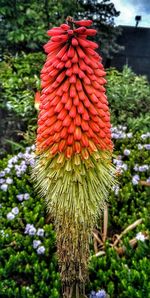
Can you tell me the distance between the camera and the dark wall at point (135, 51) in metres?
10.7

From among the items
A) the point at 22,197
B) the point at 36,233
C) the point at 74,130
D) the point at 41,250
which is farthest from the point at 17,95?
the point at 74,130

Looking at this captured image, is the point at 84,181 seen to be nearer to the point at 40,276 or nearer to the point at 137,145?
the point at 40,276

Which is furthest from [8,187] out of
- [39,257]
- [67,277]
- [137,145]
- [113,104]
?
[113,104]

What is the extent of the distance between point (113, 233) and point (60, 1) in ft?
16.7

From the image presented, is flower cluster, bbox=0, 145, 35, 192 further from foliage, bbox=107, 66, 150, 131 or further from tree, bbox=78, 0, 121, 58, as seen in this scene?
tree, bbox=78, 0, 121, 58

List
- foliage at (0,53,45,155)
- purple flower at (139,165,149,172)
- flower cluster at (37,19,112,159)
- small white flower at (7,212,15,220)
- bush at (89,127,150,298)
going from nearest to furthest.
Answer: flower cluster at (37,19,112,159)
bush at (89,127,150,298)
small white flower at (7,212,15,220)
purple flower at (139,165,149,172)
foliage at (0,53,45,155)

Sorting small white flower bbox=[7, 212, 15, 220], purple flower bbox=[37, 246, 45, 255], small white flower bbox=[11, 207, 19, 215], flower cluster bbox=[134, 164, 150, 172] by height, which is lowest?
purple flower bbox=[37, 246, 45, 255]

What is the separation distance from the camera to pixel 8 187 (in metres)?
4.10

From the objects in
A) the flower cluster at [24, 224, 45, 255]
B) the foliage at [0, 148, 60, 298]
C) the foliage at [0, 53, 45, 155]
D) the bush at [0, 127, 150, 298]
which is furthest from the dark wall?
the flower cluster at [24, 224, 45, 255]

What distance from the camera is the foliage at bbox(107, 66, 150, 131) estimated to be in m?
5.71

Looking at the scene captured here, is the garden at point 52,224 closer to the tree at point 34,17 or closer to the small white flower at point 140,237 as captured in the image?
the small white flower at point 140,237

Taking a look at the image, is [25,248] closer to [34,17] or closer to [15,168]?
[15,168]

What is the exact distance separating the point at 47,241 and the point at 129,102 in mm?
3397

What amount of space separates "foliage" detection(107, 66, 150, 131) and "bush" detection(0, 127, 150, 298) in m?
1.31
